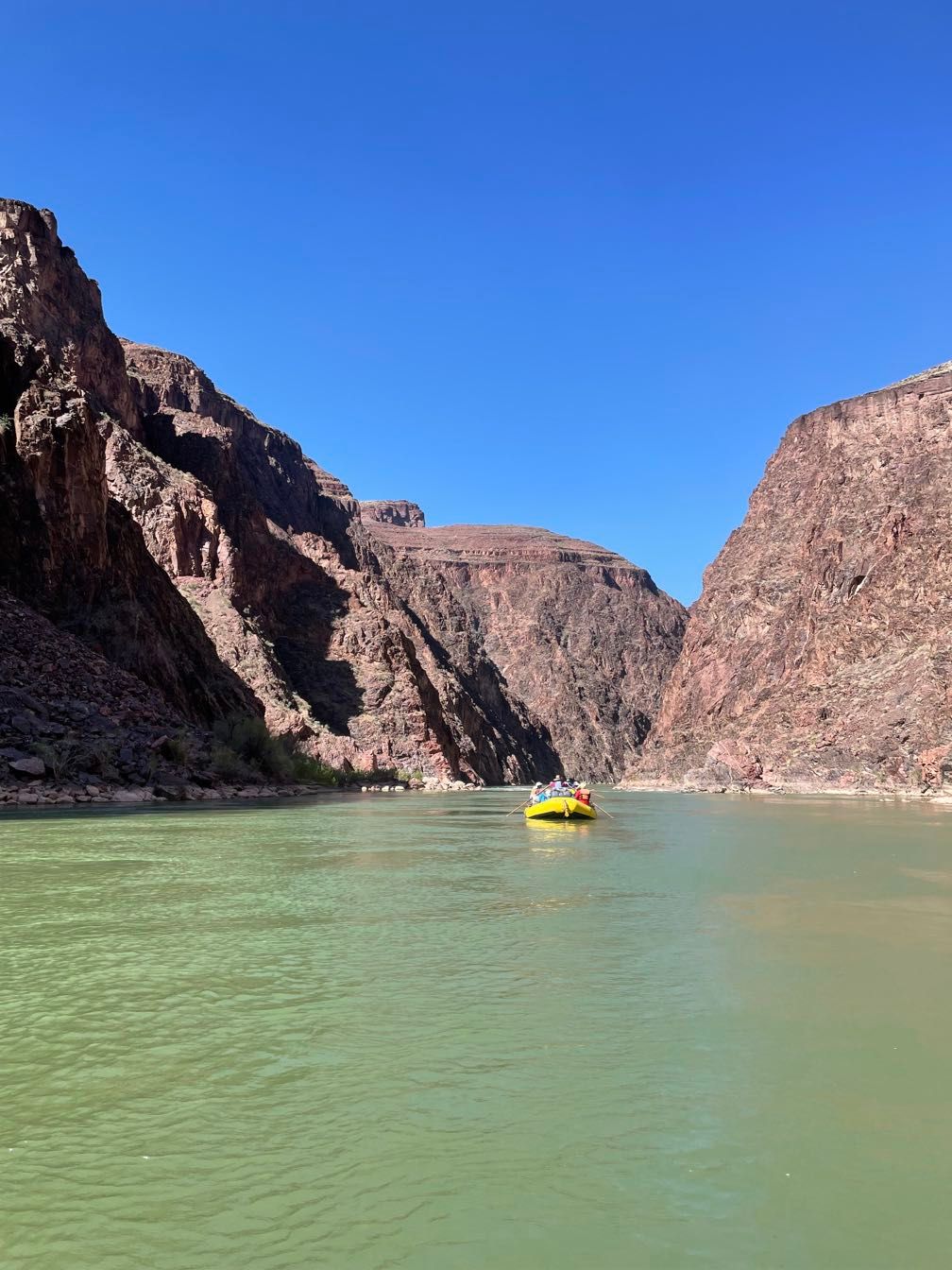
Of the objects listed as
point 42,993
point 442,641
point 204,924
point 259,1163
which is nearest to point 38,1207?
point 259,1163

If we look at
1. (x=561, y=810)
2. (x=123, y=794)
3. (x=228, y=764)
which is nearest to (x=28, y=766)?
(x=123, y=794)

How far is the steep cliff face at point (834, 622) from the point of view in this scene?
78.6 m

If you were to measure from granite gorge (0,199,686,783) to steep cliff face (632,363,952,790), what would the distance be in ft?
93.8

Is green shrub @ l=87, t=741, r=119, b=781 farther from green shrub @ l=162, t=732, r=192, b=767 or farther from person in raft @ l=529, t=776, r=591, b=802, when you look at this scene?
person in raft @ l=529, t=776, r=591, b=802

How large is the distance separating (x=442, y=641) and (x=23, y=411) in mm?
108872

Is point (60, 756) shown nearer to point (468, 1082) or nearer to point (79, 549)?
point (79, 549)

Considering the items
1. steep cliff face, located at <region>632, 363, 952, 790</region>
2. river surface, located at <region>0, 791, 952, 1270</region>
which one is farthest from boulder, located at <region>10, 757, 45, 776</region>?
steep cliff face, located at <region>632, 363, 952, 790</region>

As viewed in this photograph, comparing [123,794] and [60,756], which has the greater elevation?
[60,756]

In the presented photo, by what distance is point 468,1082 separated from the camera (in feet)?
22.3

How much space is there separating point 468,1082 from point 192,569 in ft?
271

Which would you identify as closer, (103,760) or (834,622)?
(103,760)

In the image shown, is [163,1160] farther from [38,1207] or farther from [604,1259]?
[604,1259]

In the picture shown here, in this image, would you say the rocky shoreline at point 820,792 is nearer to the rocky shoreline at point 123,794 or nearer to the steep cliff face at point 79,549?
the rocky shoreline at point 123,794

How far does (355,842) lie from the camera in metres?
26.7
